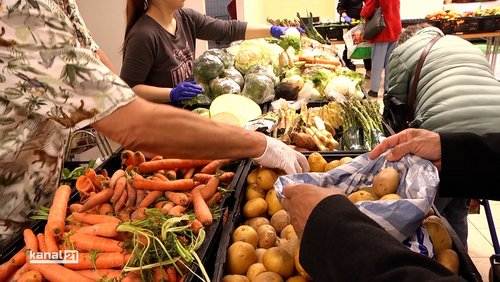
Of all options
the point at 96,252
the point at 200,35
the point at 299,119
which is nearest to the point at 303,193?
the point at 96,252

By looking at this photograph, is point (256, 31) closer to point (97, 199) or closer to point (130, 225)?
point (97, 199)

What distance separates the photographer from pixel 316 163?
1806mm

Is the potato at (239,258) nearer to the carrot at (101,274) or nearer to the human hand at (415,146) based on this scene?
the carrot at (101,274)

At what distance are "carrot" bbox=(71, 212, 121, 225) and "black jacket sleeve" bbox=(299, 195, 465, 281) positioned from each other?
79 cm

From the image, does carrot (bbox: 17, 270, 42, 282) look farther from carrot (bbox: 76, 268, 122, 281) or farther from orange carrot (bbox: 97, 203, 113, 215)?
orange carrot (bbox: 97, 203, 113, 215)

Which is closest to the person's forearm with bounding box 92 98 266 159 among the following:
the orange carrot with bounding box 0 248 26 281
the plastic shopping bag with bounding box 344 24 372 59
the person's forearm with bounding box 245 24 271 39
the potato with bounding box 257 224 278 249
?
the potato with bounding box 257 224 278 249

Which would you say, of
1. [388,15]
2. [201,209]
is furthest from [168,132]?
[388,15]

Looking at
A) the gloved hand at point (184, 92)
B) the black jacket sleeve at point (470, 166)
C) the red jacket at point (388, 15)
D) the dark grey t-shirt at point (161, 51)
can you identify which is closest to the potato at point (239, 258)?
the black jacket sleeve at point (470, 166)

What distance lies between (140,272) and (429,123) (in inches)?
73.7

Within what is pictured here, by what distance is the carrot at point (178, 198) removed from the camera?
4.98 ft

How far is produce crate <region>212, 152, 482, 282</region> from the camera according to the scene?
3.69 feet

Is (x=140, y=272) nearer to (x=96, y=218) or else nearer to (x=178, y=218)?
(x=178, y=218)

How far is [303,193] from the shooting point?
1075 millimetres

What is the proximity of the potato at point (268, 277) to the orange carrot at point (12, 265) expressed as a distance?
0.77 m
